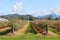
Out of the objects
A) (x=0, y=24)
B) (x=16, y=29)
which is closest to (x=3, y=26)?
(x=0, y=24)

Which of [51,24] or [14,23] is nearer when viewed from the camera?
[14,23]

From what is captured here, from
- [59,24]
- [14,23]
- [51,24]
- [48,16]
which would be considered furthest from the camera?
[48,16]

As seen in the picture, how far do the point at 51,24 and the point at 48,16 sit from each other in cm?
745

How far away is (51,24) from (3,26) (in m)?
11.6

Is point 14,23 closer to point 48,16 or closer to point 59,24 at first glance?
point 59,24

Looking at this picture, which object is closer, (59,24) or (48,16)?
(59,24)

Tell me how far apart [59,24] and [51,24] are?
10.2ft

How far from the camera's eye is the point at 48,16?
50.9 meters

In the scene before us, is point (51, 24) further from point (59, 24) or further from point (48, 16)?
point (48, 16)

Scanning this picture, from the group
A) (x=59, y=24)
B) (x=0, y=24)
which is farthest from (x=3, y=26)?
(x=59, y=24)

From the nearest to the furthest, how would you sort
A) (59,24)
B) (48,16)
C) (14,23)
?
(14,23)
(59,24)
(48,16)

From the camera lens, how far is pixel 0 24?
43188 mm

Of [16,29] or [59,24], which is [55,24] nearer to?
[59,24]

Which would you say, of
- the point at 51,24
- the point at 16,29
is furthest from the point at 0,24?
the point at 51,24
